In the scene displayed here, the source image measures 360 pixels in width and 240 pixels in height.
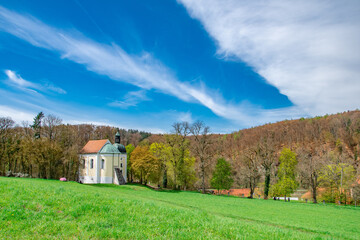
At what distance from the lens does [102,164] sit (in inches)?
2360

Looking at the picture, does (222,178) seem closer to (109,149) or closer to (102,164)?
(109,149)

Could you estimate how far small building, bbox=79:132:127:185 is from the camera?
59.2 m

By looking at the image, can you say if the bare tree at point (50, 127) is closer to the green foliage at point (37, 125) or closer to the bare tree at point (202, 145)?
the green foliage at point (37, 125)

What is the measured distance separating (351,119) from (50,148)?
156 m

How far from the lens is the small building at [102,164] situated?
59.2 metres

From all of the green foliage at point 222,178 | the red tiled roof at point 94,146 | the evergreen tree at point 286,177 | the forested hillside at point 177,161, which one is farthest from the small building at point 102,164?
the evergreen tree at point 286,177

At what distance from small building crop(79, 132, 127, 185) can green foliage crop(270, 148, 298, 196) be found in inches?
1444

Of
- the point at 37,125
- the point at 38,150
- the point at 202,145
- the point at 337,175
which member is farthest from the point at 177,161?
the point at 37,125

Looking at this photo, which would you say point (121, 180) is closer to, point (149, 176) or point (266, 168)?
point (149, 176)

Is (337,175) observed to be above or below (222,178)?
above

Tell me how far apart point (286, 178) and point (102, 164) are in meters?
44.5

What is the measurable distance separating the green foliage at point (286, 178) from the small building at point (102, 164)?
1444 inches

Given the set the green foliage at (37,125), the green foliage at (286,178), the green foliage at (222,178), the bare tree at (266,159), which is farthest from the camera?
the green foliage at (37,125)

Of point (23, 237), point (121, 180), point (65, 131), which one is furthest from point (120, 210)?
point (65, 131)
